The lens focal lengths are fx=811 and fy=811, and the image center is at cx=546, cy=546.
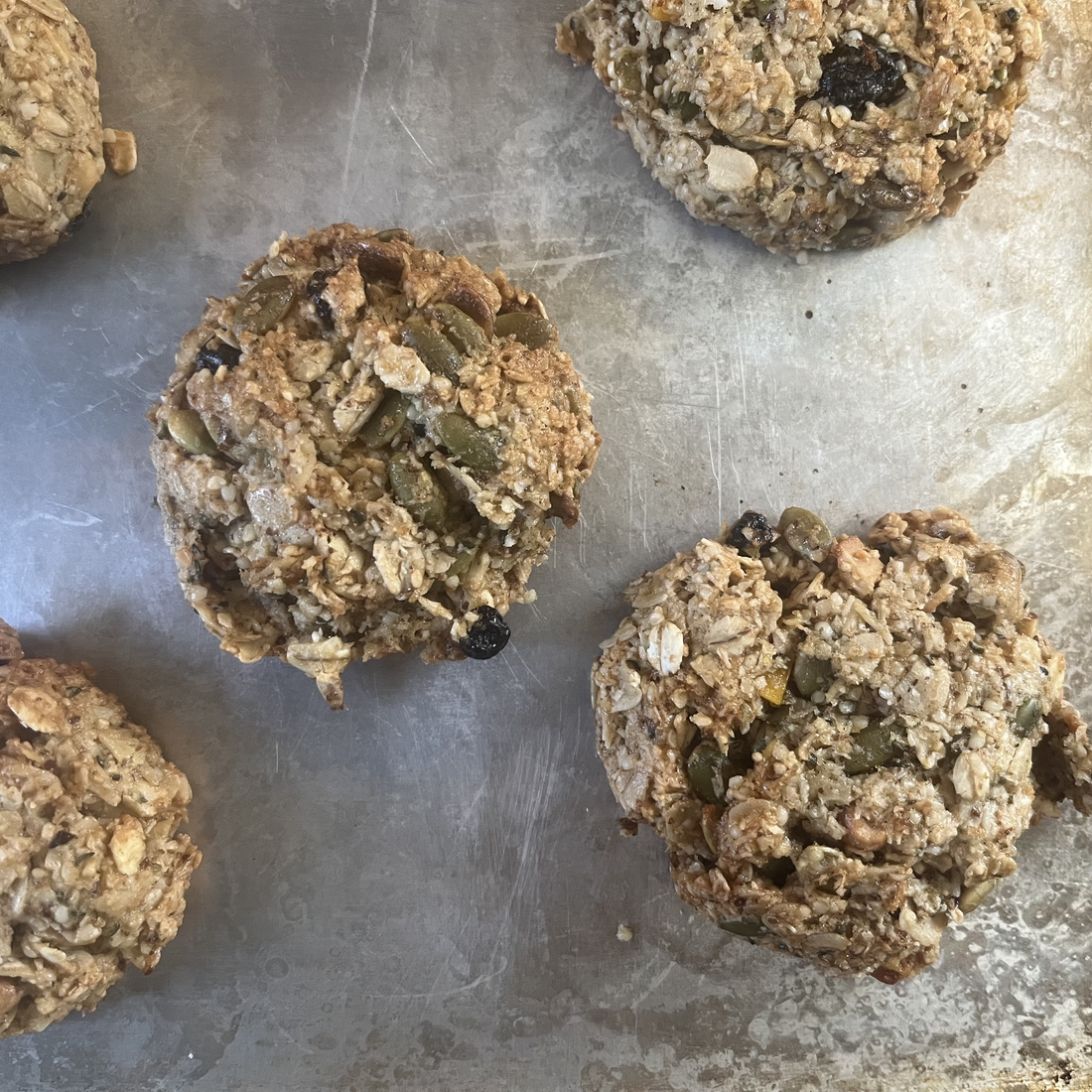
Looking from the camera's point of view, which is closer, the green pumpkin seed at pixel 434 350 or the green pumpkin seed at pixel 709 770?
the green pumpkin seed at pixel 434 350

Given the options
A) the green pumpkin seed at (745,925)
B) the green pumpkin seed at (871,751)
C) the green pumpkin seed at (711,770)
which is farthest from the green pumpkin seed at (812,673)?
the green pumpkin seed at (745,925)

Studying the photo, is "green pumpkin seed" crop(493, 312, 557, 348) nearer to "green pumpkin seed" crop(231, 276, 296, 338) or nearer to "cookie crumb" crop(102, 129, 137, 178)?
"green pumpkin seed" crop(231, 276, 296, 338)

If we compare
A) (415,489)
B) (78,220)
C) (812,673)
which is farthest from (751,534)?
(78,220)

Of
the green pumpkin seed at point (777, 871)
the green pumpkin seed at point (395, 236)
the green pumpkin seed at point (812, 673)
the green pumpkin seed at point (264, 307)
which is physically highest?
the green pumpkin seed at point (395, 236)

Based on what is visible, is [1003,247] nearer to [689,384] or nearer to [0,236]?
[689,384]

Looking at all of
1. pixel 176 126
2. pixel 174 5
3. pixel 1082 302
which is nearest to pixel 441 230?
pixel 176 126

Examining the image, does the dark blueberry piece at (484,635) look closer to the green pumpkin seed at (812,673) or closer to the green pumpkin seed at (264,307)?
the green pumpkin seed at (812,673)
